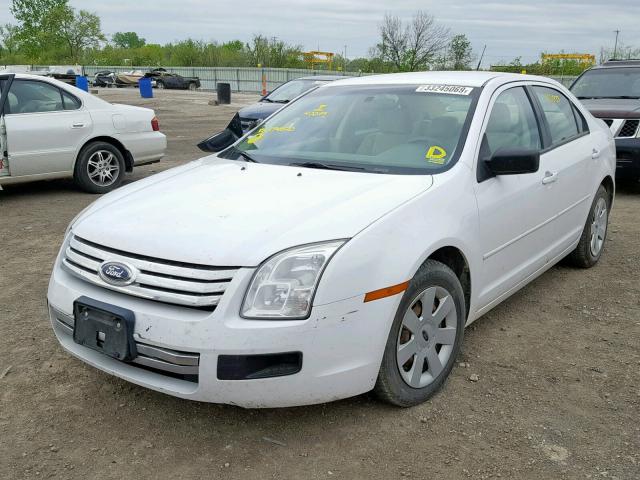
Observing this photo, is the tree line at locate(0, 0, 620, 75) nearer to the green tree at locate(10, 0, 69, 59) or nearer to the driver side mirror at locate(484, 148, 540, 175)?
the green tree at locate(10, 0, 69, 59)

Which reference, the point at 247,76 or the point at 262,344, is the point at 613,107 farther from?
the point at 247,76

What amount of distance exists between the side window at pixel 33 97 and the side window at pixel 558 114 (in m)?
5.80

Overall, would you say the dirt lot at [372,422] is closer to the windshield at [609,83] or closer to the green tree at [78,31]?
the windshield at [609,83]

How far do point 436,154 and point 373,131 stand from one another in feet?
1.63

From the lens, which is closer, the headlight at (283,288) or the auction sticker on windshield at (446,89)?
the headlight at (283,288)

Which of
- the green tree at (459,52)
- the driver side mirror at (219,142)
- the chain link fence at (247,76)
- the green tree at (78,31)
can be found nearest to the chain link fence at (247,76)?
the chain link fence at (247,76)

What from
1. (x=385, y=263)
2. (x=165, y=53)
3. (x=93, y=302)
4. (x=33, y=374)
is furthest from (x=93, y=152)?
(x=165, y=53)

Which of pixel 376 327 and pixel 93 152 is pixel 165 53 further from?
pixel 376 327

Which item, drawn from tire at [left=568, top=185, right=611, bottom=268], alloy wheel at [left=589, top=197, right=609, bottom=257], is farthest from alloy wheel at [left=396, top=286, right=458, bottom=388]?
alloy wheel at [left=589, top=197, right=609, bottom=257]

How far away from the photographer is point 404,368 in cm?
300

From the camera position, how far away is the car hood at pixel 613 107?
795cm

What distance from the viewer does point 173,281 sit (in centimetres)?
256

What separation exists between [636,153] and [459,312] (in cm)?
583

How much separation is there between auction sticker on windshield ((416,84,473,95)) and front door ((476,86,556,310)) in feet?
0.63
